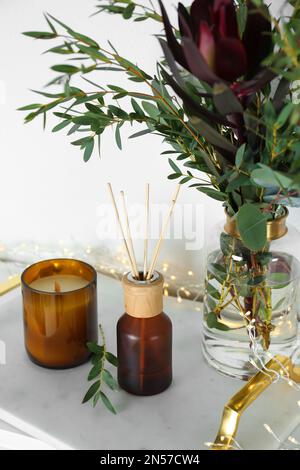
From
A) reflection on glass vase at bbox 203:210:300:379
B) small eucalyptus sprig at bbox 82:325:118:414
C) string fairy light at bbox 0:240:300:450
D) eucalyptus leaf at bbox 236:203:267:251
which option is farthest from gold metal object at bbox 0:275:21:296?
eucalyptus leaf at bbox 236:203:267:251

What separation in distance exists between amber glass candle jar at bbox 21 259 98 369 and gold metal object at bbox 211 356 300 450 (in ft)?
0.76

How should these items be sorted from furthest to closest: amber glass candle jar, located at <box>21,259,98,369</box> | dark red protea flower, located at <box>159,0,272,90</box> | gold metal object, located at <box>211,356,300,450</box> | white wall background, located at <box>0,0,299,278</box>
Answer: white wall background, located at <box>0,0,299,278</box> < amber glass candle jar, located at <box>21,259,98,369</box> < gold metal object, located at <box>211,356,300,450</box> < dark red protea flower, located at <box>159,0,272,90</box>

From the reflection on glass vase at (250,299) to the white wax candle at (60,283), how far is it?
0.19 m

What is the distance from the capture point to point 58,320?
82 cm

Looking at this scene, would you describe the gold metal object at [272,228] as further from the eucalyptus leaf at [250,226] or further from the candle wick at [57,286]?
the candle wick at [57,286]

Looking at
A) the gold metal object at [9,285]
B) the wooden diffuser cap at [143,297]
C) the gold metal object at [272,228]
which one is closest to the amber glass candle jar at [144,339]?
the wooden diffuser cap at [143,297]

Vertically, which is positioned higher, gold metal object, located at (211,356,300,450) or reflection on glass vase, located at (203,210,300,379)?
reflection on glass vase, located at (203,210,300,379)

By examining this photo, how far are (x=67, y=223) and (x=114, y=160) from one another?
0.55 ft

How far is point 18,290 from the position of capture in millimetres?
1059

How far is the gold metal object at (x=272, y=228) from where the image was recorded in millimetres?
734

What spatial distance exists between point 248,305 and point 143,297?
0.13m

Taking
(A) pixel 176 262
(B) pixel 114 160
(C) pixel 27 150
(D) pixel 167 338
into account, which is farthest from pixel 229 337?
(C) pixel 27 150

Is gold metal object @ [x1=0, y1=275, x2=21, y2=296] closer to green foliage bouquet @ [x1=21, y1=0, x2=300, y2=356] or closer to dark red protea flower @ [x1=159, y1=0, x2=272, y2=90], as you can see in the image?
green foliage bouquet @ [x1=21, y1=0, x2=300, y2=356]

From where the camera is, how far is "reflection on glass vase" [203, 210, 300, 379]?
0.75 meters
